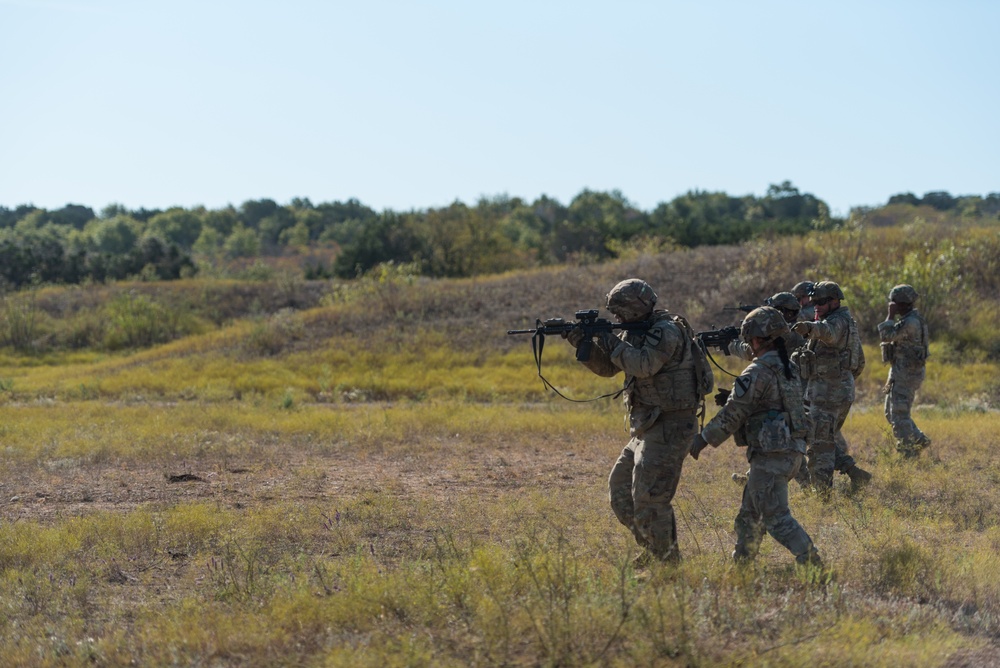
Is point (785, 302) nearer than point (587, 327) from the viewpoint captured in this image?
No

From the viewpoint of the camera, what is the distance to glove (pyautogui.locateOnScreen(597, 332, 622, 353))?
614 cm

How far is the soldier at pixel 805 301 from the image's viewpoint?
8.59 meters

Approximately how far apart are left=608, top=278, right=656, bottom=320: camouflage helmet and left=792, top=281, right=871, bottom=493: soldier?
265 cm

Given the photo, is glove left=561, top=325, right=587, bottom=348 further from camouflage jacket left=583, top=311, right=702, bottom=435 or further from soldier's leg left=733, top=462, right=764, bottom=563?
soldier's leg left=733, top=462, right=764, bottom=563

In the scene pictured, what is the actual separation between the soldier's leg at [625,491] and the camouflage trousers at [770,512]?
67 cm

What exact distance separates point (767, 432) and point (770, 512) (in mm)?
498

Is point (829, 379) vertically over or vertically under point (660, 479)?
over

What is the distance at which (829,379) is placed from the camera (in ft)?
27.9

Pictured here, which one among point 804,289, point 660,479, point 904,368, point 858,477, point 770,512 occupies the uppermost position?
point 804,289

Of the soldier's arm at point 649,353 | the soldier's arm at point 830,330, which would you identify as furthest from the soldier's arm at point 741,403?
the soldier's arm at point 830,330

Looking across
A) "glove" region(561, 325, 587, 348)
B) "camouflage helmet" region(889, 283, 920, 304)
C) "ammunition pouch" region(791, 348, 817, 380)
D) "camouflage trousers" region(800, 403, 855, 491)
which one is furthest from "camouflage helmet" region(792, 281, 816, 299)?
"glove" region(561, 325, 587, 348)

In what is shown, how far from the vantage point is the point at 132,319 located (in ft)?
83.7

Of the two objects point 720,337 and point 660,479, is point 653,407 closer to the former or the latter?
point 660,479

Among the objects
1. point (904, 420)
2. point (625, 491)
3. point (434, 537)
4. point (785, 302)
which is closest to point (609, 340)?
point (625, 491)
